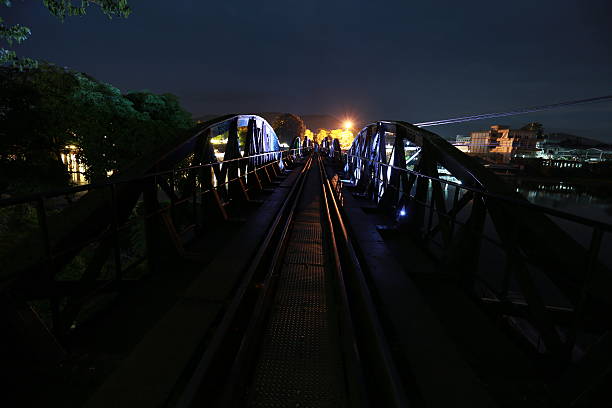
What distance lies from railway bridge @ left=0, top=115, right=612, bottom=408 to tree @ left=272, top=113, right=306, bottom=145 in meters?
126

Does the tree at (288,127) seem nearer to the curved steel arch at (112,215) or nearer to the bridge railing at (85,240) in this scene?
the curved steel arch at (112,215)

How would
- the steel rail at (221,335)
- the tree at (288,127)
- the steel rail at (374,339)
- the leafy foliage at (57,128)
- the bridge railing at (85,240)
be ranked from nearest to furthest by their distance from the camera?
1. the steel rail at (221,335)
2. the steel rail at (374,339)
3. the bridge railing at (85,240)
4. the leafy foliage at (57,128)
5. the tree at (288,127)

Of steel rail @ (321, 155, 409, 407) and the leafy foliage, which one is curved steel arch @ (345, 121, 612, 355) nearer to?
steel rail @ (321, 155, 409, 407)

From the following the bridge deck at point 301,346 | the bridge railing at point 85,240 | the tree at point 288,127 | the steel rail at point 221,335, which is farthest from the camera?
the tree at point 288,127

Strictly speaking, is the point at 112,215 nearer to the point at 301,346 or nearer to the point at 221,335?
the point at 221,335

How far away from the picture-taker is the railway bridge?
6.79 feet

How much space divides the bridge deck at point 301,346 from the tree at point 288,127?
126303mm

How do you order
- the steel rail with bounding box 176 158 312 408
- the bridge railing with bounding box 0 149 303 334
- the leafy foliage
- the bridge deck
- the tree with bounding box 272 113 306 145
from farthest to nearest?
1. the tree with bounding box 272 113 306 145
2. the leafy foliage
3. the bridge railing with bounding box 0 149 303 334
4. the bridge deck
5. the steel rail with bounding box 176 158 312 408

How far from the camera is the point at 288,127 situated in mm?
136000

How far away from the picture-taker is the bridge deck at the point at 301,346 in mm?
2137

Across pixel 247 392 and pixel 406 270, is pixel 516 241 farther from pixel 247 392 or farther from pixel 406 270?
pixel 247 392

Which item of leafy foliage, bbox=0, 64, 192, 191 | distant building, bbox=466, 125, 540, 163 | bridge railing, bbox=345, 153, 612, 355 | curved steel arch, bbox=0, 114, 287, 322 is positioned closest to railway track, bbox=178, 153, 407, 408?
bridge railing, bbox=345, 153, 612, 355

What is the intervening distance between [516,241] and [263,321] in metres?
2.75

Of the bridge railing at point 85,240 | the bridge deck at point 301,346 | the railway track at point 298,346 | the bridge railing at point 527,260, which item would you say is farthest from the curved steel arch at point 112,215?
the bridge railing at point 527,260
